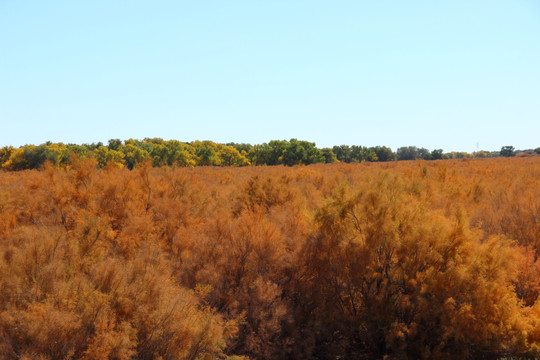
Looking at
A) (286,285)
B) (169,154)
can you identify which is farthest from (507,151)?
(286,285)

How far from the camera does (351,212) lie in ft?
35.0

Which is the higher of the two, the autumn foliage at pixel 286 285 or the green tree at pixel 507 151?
the green tree at pixel 507 151

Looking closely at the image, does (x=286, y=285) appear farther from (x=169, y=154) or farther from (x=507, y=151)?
(x=507, y=151)

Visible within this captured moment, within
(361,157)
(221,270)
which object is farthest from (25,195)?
(361,157)

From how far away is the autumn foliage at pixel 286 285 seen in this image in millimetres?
7016

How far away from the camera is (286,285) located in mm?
11094

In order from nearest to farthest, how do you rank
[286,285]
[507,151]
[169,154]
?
[286,285]
[169,154]
[507,151]

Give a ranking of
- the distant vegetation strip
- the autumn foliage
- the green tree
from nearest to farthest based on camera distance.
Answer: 1. the autumn foliage
2. the distant vegetation strip
3. the green tree

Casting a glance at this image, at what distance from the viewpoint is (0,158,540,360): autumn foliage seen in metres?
7.02

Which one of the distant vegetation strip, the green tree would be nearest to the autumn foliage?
the distant vegetation strip

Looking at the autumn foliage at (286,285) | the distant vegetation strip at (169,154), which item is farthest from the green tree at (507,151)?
the autumn foliage at (286,285)

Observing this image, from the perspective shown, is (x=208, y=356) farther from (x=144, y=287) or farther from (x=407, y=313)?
(x=407, y=313)

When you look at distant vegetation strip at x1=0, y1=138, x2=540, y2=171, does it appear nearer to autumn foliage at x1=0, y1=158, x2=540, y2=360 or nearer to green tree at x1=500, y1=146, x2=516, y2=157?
green tree at x1=500, y1=146, x2=516, y2=157

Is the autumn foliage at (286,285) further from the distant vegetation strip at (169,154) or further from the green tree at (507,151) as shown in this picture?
the green tree at (507,151)
